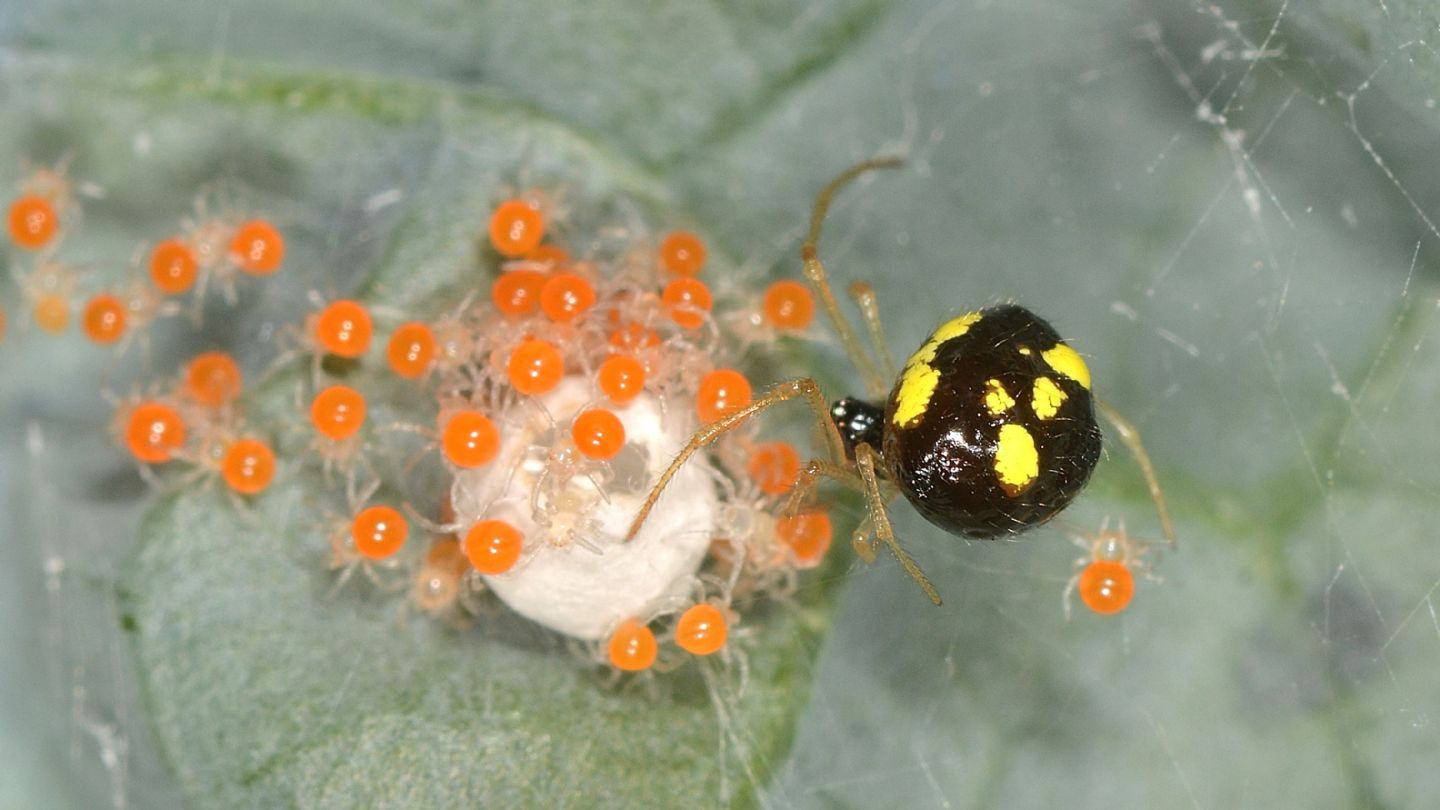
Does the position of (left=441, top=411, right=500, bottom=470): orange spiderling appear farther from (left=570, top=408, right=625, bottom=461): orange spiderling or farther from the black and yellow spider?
the black and yellow spider

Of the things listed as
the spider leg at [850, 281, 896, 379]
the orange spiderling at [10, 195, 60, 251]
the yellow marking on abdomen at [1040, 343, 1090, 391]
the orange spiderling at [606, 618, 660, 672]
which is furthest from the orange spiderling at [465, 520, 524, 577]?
the orange spiderling at [10, 195, 60, 251]

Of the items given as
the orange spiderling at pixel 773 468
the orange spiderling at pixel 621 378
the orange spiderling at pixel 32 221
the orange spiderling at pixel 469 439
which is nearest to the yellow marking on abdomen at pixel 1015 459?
the orange spiderling at pixel 773 468

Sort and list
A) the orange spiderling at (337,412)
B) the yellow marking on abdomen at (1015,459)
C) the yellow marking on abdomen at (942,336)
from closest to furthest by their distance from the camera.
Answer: the yellow marking on abdomen at (1015,459) → the yellow marking on abdomen at (942,336) → the orange spiderling at (337,412)

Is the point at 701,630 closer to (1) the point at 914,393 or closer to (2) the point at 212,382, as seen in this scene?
(1) the point at 914,393

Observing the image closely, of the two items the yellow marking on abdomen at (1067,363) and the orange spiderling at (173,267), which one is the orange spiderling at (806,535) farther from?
the orange spiderling at (173,267)

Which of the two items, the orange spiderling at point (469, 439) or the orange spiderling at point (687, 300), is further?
the orange spiderling at point (687, 300)

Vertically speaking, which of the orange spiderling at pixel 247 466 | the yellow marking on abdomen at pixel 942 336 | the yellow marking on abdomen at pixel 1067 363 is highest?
the yellow marking on abdomen at pixel 1067 363
